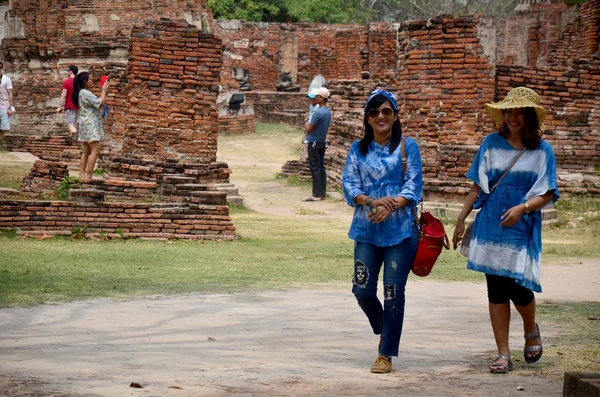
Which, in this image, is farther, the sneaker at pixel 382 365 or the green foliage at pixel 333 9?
the green foliage at pixel 333 9

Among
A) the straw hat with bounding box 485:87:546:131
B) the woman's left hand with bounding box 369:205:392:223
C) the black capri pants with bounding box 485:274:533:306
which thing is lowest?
the black capri pants with bounding box 485:274:533:306

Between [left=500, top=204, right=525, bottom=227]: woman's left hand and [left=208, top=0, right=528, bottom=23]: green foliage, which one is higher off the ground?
[left=208, top=0, right=528, bottom=23]: green foliage

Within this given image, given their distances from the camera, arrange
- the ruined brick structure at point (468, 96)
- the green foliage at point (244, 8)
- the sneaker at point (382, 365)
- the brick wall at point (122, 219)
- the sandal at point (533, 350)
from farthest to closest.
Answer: the green foliage at point (244, 8) → the ruined brick structure at point (468, 96) → the brick wall at point (122, 219) → the sandal at point (533, 350) → the sneaker at point (382, 365)

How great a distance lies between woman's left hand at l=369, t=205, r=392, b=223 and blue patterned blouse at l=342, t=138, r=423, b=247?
1.8 inches

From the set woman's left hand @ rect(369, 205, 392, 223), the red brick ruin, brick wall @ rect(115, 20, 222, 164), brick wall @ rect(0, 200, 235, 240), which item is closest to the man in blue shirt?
the red brick ruin

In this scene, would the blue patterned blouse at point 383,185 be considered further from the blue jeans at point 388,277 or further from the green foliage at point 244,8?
the green foliage at point 244,8

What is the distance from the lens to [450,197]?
13203mm

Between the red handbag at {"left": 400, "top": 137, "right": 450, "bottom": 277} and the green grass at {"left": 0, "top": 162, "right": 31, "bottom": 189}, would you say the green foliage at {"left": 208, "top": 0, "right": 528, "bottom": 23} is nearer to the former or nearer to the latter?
the green grass at {"left": 0, "top": 162, "right": 31, "bottom": 189}

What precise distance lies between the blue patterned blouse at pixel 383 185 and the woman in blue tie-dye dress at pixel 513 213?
0.96ft

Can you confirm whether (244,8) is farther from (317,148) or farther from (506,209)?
(506,209)

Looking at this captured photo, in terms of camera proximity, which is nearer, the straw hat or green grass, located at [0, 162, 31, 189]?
the straw hat

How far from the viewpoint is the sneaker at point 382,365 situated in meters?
4.94

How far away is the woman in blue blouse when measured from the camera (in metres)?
5.15

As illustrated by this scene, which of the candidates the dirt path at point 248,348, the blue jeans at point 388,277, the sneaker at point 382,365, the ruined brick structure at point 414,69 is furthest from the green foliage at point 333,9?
the sneaker at point 382,365
